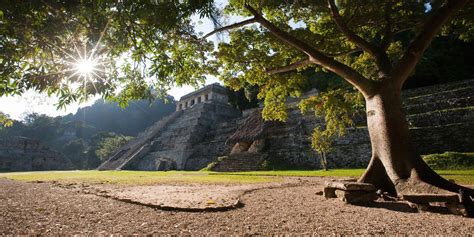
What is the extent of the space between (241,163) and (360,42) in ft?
52.4

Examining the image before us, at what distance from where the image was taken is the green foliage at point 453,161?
14352 mm

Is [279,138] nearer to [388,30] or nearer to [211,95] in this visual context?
[388,30]

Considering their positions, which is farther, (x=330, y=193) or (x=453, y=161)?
(x=453, y=161)

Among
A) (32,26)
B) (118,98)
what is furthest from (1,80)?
(118,98)

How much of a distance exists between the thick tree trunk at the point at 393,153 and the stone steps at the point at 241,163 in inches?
583

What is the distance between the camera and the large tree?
16.8 ft

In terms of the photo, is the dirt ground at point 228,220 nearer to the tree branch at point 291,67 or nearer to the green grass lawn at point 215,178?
the tree branch at point 291,67

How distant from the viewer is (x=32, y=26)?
507cm

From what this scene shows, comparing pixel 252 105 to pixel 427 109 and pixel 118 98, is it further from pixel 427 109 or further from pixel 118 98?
pixel 118 98

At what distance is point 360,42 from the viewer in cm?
862

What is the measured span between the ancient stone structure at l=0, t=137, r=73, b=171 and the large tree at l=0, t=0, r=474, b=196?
42287 mm

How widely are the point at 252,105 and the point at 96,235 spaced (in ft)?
119

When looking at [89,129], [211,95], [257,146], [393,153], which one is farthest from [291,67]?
[89,129]

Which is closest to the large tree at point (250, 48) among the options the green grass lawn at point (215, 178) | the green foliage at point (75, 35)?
the green foliage at point (75, 35)
